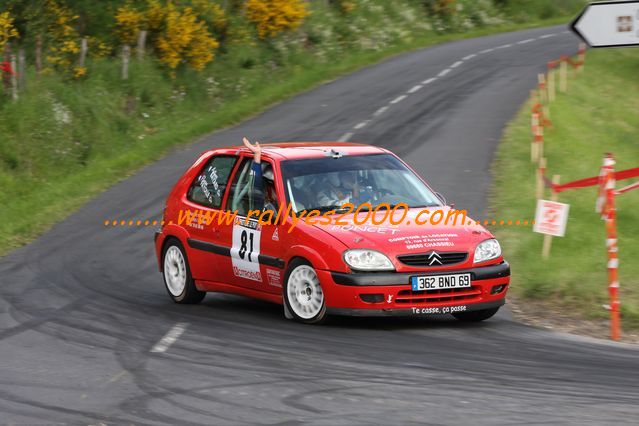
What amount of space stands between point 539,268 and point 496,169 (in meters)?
7.93

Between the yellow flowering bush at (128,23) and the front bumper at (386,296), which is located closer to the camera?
the front bumper at (386,296)

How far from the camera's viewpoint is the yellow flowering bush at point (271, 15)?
122 ft

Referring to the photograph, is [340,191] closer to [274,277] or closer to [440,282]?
[274,277]

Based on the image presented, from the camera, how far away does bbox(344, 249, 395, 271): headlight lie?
970cm

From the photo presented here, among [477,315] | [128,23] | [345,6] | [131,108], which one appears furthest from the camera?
[345,6]

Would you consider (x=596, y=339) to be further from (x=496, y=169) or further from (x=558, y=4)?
(x=558, y=4)

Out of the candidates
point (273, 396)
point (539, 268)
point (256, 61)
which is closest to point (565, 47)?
point (256, 61)

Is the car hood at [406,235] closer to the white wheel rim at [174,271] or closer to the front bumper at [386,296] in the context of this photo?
the front bumper at [386,296]

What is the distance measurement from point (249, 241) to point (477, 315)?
88.4 inches

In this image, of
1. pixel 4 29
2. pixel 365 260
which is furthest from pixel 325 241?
pixel 4 29

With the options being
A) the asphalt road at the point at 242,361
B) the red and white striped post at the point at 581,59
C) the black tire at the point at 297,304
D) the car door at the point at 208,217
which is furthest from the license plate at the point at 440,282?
the red and white striped post at the point at 581,59

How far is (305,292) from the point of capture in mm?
10148

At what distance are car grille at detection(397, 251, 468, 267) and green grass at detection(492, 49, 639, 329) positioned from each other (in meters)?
1.62

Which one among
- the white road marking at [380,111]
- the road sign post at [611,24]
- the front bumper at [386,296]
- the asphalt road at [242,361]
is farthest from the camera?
the white road marking at [380,111]
